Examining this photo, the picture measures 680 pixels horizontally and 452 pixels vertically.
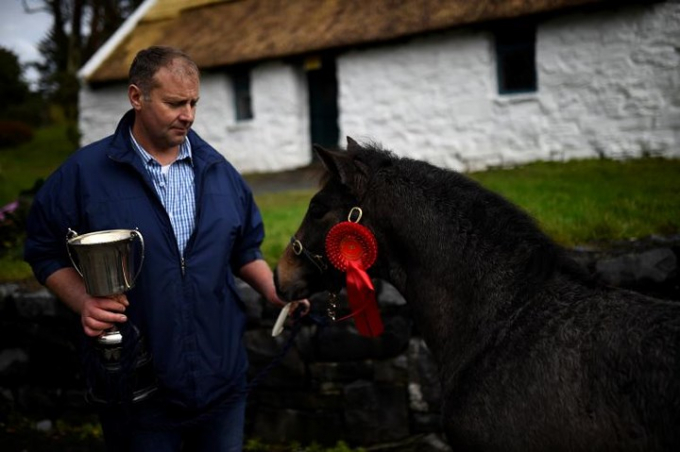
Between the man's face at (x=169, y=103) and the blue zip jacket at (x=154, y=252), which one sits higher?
the man's face at (x=169, y=103)

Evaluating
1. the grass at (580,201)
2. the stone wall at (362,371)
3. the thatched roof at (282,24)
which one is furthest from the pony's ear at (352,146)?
the thatched roof at (282,24)

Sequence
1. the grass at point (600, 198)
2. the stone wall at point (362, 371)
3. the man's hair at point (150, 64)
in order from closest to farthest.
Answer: the man's hair at point (150, 64) < the stone wall at point (362, 371) < the grass at point (600, 198)

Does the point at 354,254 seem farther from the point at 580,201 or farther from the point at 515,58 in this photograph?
the point at 515,58

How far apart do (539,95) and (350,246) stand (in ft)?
37.1

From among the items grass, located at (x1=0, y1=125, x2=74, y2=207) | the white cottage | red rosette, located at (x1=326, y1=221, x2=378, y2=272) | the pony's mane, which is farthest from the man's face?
grass, located at (x1=0, y1=125, x2=74, y2=207)

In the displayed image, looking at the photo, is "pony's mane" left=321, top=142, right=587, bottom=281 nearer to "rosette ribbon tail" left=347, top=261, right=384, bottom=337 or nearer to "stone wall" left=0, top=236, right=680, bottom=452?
"rosette ribbon tail" left=347, top=261, right=384, bottom=337

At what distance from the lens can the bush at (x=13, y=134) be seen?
24.2 m

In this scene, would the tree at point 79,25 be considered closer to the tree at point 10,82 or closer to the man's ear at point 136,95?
the tree at point 10,82

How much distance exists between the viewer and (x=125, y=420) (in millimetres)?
2438

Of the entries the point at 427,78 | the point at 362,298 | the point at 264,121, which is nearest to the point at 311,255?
the point at 362,298

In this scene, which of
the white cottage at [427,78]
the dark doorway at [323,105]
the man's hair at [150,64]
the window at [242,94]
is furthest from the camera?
the window at [242,94]

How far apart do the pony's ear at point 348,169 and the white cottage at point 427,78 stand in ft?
31.6

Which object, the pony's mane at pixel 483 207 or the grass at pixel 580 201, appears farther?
the grass at pixel 580 201

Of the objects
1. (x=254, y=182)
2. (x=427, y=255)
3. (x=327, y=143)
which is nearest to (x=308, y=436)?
(x=427, y=255)
